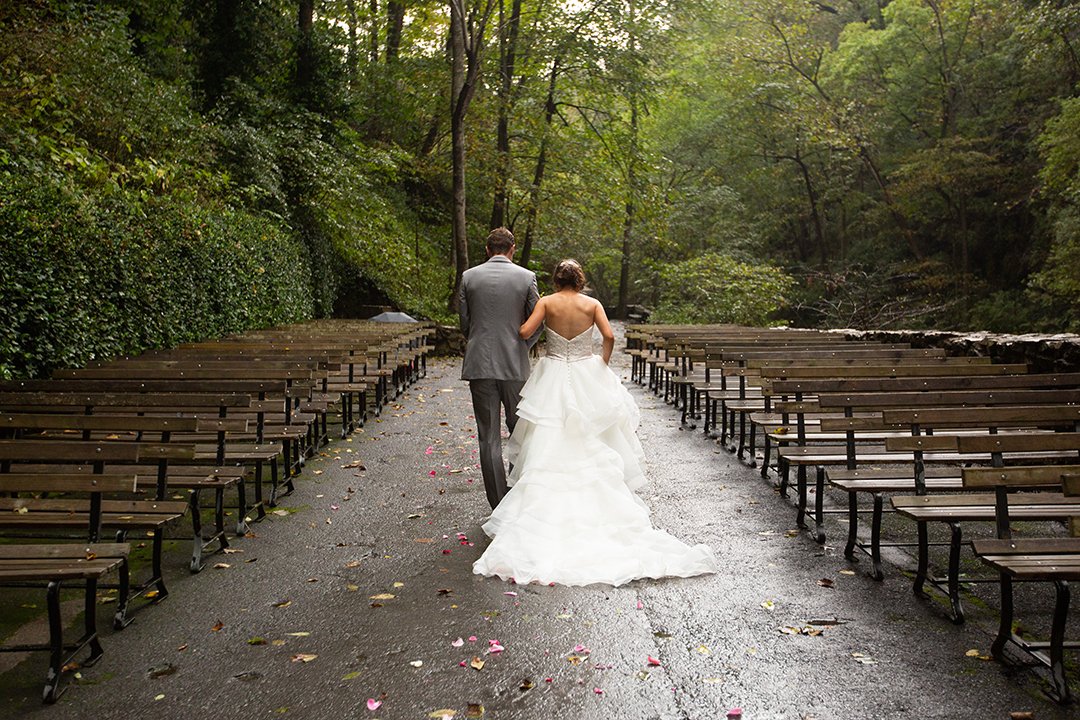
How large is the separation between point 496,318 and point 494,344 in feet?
0.67

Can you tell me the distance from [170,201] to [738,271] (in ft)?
64.8

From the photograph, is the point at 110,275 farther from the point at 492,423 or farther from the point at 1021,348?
the point at 1021,348

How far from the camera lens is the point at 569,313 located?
22.2 feet

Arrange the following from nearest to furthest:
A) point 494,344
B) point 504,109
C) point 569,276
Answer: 1. point 494,344
2. point 569,276
3. point 504,109

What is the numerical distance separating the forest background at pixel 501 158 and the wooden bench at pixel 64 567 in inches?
175

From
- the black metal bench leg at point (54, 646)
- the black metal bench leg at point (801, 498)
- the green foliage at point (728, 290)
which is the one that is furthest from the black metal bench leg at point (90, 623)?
the green foliage at point (728, 290)

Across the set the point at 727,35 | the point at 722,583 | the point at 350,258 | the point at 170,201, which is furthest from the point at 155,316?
the point at 727,35

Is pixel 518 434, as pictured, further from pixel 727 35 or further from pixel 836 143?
pixel 727 35

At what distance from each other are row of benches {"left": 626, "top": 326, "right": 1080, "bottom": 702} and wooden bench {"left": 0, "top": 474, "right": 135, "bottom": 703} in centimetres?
410

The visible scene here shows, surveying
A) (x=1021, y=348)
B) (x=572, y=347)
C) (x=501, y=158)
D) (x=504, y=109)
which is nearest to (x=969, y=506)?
(x=572, y=347)

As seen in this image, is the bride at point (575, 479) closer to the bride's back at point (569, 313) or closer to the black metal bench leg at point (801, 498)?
the bride's back at point (569, 313)

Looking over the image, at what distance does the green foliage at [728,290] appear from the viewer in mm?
28547

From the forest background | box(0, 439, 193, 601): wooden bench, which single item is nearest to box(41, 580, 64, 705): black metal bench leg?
box(0, 439, 193, 601): wooden bench

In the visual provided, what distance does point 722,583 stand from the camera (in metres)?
5.21
